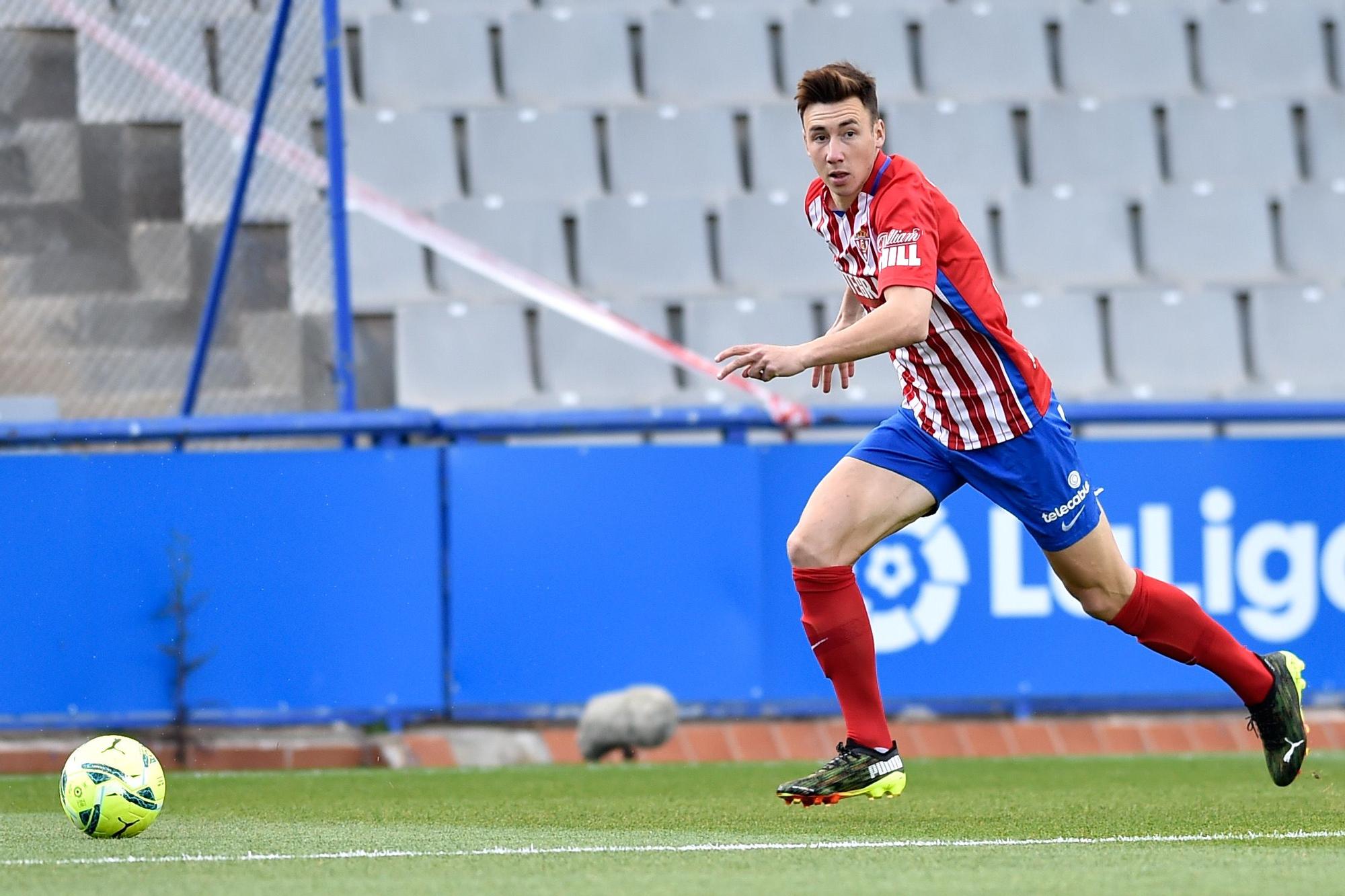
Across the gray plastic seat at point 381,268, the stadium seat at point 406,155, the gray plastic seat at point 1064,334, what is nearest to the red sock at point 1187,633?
the gray plastic seat at point 1064,334

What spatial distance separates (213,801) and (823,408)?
9.62ft

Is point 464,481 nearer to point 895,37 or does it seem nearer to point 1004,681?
point 1004,681

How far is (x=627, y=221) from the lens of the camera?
10.4 m

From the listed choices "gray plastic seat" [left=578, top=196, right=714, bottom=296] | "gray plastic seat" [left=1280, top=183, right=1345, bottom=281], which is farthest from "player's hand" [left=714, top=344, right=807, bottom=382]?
"gray plastic seat" [left=1280, top=183, right=1345, bottom=281]

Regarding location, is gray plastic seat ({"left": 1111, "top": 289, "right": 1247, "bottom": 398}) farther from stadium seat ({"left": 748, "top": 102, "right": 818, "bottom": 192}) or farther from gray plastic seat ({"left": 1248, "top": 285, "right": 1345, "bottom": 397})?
stadium seat ({"left": 748, "top": 102, "right": 818, "bottom": 192})

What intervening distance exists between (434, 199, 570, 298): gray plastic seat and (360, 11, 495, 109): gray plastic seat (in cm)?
88

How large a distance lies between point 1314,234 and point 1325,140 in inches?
29.2

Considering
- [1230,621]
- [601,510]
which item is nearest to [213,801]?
[601,510]

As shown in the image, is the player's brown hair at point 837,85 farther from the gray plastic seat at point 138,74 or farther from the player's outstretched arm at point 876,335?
the gray plastic seat at point 138,74

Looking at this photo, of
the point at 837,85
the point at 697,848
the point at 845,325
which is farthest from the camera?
the point at 845,325

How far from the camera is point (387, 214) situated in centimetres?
910

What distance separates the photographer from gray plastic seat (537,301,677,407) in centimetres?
972

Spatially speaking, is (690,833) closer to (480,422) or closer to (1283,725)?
(1283,725)

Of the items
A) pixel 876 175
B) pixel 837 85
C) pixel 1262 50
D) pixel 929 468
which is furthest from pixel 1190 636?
pixel 1262 50
